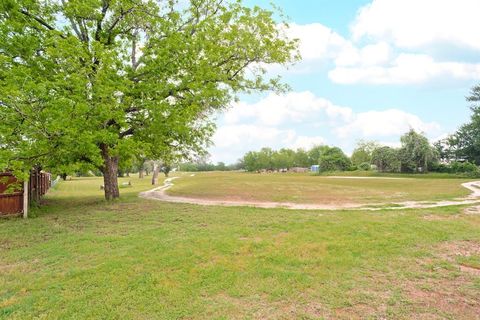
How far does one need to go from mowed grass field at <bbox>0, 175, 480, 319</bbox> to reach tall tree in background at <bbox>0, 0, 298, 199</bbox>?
327 centimetres

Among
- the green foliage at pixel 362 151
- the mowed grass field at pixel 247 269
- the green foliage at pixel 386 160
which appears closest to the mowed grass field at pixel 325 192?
the mowed grass field at pixel 247 269

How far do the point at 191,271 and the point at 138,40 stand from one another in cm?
1313

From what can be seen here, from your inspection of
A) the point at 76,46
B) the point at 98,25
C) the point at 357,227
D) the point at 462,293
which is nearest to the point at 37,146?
the point at 76,46

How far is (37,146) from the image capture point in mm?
9086

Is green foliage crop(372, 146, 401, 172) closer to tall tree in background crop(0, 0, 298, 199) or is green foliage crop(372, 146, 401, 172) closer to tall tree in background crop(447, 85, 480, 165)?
tall tree in background crop(447, 85, 480, 165)

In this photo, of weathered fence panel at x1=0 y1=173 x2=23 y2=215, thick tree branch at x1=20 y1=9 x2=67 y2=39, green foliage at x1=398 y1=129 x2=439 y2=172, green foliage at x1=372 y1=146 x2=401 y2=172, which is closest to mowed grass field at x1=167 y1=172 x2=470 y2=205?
weathered fence panel at x1=0 y1=173 x2=23 y2=215

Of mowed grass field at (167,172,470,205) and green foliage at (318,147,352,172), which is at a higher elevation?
green foliage at (318,147,352,172)

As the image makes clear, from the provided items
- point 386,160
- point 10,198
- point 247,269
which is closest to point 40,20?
point 10,198

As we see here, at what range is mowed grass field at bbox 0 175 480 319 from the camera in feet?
12.5

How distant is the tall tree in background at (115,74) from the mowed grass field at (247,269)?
3275 mm

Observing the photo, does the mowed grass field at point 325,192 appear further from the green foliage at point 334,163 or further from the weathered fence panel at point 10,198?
the green foliage at point 334,163

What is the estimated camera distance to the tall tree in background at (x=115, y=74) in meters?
8.70

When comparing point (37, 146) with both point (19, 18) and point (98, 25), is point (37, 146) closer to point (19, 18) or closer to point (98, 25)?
point (19, 18)

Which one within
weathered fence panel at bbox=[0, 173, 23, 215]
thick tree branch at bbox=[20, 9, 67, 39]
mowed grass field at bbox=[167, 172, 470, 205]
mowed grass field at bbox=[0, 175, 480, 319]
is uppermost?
thick tree branch at bbox=[20, 9, 67, 39]
